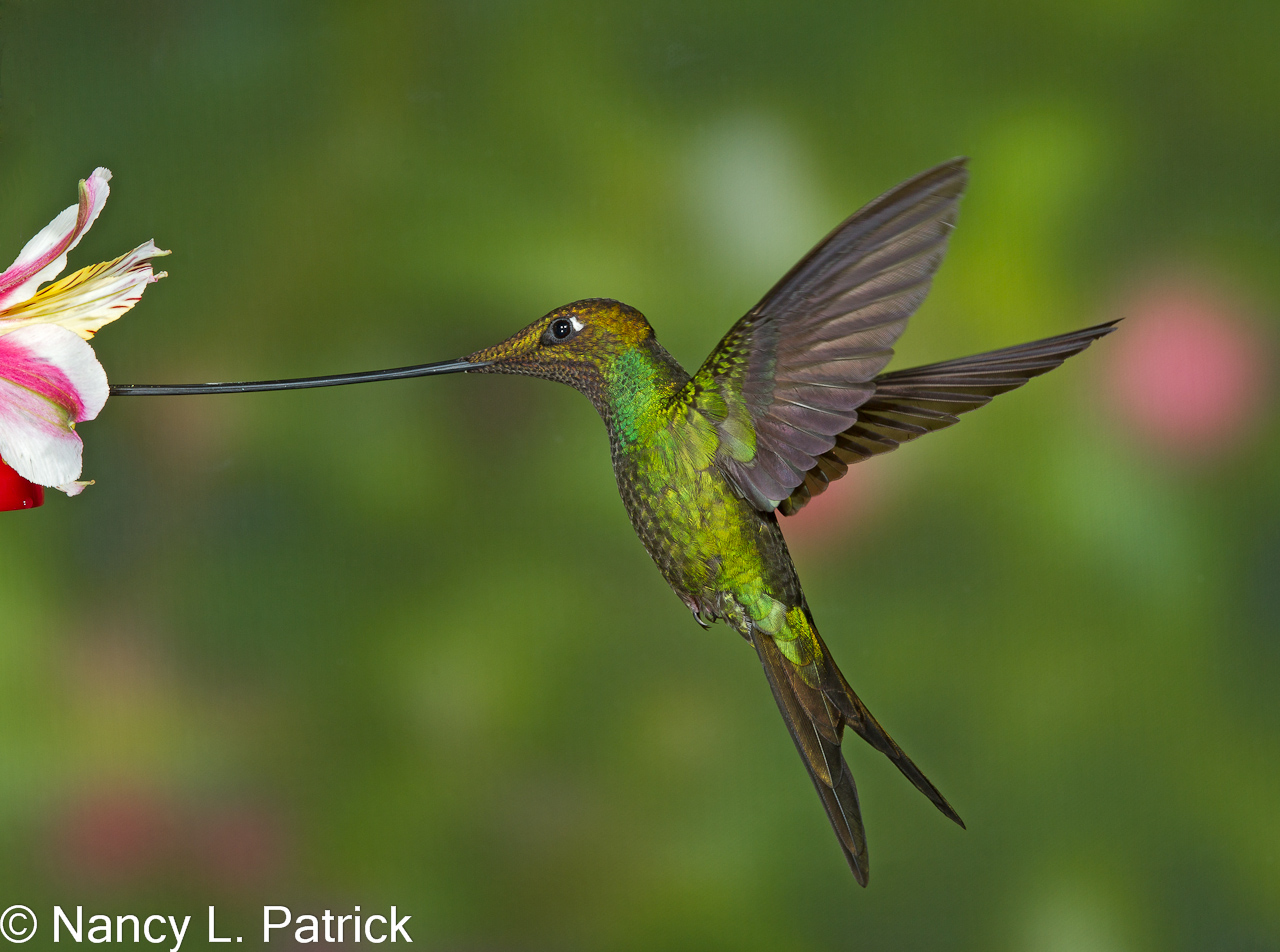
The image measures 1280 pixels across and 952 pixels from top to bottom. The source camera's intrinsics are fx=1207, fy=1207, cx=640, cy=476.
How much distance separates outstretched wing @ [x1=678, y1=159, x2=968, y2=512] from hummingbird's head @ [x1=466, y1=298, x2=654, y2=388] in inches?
1.0

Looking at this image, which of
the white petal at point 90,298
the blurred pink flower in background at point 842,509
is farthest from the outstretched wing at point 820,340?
the blurred pink flower in background at point 842,509

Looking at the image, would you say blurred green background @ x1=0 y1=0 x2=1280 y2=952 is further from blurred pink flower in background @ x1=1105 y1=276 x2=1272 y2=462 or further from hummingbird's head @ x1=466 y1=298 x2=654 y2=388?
hummingbird's head @ x1=466 y1=298 x2=654 y2=388

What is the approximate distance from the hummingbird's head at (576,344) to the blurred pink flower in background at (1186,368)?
0.58 meters

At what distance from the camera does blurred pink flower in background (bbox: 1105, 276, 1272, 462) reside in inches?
33.5

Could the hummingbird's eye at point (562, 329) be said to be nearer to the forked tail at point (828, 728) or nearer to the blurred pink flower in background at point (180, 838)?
the forked tail at point (828, 728)

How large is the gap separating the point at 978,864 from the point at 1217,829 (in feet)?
0.56

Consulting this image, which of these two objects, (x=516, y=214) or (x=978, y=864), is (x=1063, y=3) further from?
(x=978, y=864)

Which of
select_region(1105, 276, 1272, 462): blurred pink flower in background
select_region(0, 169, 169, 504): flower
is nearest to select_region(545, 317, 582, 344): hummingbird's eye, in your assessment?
select_region(0, 169, 169, 504): flower

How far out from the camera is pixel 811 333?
1.10 feet

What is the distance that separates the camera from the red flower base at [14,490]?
0.38 metres

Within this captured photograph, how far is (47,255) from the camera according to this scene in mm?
373

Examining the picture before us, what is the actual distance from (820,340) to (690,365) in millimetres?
528

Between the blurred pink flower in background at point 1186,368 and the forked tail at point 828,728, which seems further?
the blurred pink flower in background at point 1186,368

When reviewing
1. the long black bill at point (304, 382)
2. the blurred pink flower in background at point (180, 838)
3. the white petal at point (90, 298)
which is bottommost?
the long black bill at point (304, 382)
